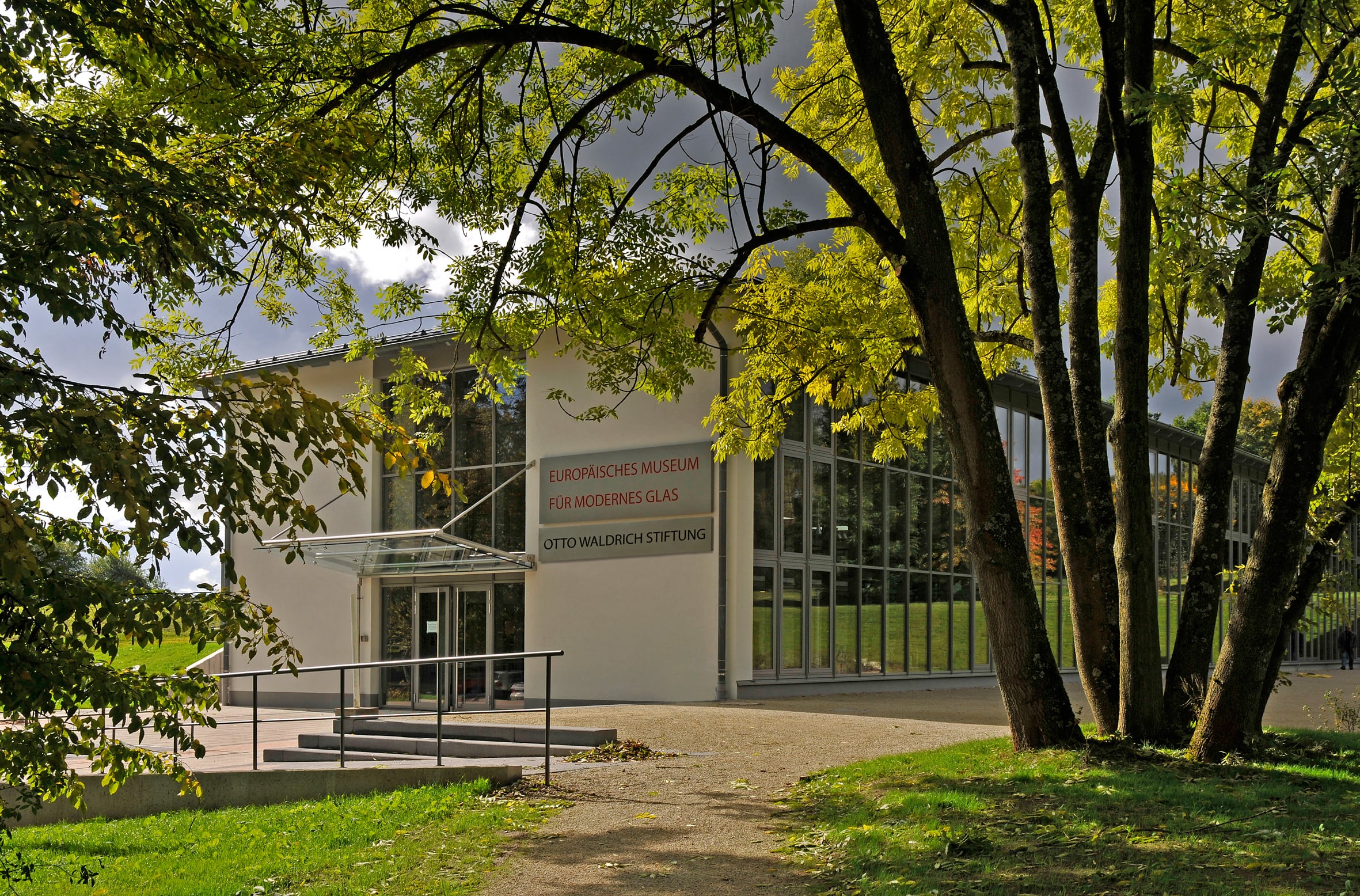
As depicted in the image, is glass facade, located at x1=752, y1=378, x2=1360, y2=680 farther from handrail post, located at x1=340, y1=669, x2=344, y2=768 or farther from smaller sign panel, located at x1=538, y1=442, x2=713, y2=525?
handrail post, located at x1=340, y1=669, x2=344, y2=768

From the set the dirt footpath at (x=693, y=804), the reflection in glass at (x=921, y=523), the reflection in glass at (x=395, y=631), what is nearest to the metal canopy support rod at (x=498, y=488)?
the reflection in glass at (x=395, y=631)

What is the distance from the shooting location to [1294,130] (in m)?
9.01

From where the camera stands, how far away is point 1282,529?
8.07 metres

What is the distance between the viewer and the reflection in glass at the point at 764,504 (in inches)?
765

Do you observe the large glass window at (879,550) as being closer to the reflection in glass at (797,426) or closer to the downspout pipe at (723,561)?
the reflection in glass at (797,426)

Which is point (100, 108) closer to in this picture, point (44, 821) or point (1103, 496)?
point (44, 821)

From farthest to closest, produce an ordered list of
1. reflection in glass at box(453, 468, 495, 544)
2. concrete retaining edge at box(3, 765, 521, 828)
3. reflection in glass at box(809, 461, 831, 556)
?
reflection in glass at box(453, 468, 495, 544) → reflection in glass at box(809, 461, 831, 556) → concrete retaining edge at box(3, 765, 521, 828)

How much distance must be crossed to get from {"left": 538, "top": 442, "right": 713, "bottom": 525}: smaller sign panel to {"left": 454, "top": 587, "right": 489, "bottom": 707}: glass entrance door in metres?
2.42

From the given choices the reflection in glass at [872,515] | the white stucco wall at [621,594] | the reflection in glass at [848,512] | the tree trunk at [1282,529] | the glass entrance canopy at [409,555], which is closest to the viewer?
the tree trunk at [1282,529]

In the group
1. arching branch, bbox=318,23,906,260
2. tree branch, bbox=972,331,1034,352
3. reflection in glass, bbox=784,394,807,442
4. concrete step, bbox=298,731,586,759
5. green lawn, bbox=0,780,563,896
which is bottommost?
concrete step, bbox=298,731,586,759

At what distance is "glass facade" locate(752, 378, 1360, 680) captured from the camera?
19625mm

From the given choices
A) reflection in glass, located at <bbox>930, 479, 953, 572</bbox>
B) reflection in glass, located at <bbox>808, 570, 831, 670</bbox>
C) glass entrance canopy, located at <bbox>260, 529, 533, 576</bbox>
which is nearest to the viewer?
glass entrance canopy, located at <bbox>260, 529, 533, 576</bbox>

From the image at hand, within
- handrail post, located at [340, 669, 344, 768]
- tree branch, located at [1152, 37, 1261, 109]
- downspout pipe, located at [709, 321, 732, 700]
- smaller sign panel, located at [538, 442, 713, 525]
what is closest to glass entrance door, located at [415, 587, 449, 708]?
smaller sign panel, located at [538, 442, 713, 525]

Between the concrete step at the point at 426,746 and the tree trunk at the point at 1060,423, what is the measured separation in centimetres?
518
